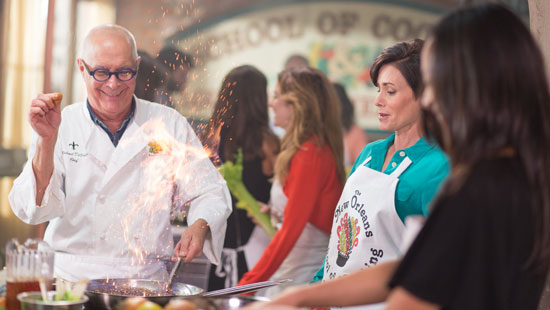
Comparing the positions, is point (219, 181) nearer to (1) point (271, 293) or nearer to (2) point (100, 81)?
(2) point (100, 81)

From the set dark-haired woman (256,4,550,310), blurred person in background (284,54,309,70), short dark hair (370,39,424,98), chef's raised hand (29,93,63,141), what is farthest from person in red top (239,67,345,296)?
blurred person in background (284,54,309,70)

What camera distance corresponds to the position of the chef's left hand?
80.7 inches

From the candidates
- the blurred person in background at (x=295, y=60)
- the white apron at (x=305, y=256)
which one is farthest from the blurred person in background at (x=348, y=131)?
the white apron at (x=305, y=256)

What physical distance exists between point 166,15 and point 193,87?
0.83 meters

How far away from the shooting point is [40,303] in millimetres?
1333

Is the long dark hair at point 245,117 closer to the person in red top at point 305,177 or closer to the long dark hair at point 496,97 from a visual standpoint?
the person in red top at point 305,177

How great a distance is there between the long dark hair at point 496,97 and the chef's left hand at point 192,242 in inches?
47.5

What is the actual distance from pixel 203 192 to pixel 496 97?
1.49m

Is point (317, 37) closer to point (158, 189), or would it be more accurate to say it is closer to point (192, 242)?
point (158, 189)

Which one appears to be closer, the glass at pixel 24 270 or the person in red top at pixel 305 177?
the glass at pixel 24 270

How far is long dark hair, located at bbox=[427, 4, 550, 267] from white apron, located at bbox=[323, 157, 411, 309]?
82 centimetres

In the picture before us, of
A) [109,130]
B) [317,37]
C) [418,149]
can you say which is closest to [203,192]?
[109,130]

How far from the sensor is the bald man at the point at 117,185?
2152 mm

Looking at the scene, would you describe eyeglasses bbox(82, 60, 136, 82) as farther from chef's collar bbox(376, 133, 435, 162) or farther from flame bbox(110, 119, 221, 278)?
chef's collar bbox(376, 133, 435, 162)
